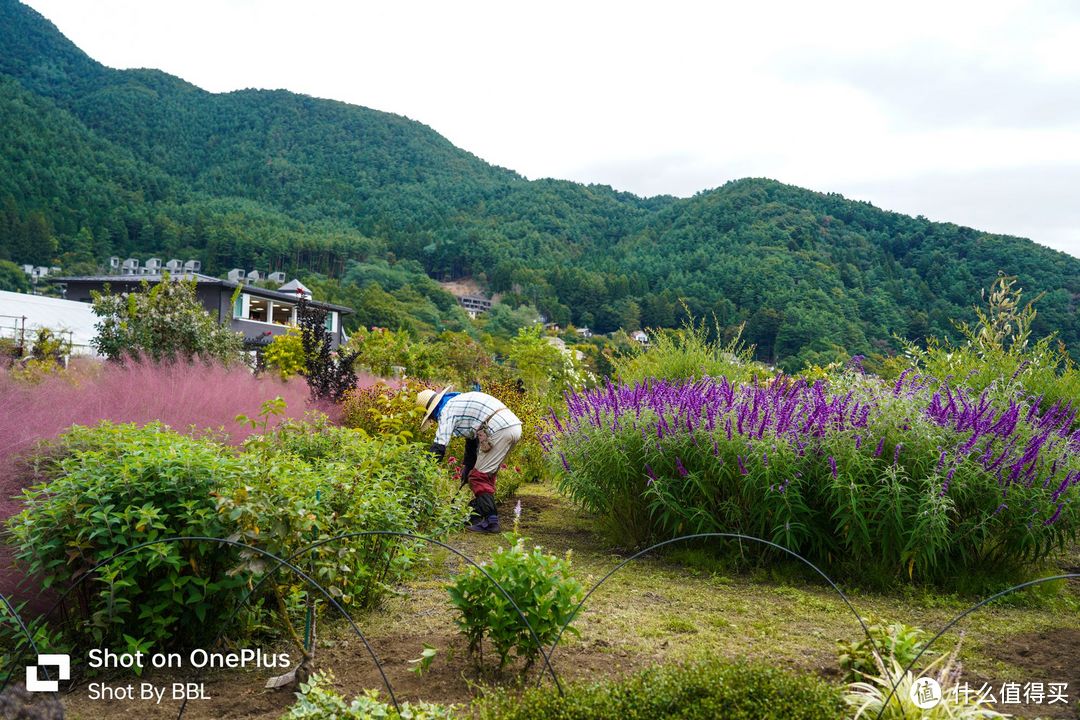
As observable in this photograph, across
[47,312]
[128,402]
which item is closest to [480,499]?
[128,402]

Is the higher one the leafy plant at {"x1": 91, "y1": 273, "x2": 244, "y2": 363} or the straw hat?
the leafy plant at {"x1": 91, "y1": 273, "x2": 244, "y2": 363}

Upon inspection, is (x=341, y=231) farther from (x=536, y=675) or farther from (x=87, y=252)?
(x=536, y=675)

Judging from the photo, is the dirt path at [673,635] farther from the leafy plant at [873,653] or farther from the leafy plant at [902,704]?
the leafy plant at [902,704]

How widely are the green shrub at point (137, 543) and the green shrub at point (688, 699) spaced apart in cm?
143

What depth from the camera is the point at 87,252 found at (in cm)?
6231

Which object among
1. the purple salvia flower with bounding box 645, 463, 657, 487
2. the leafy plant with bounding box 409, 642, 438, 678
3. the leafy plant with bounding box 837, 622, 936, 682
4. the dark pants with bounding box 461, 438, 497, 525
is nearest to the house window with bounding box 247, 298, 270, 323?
the dark pants with bounding box 461, 438, 497, 525

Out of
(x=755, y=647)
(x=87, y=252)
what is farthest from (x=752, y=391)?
(x=87, y=252)

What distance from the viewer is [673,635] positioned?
391cm

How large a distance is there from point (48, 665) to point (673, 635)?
2.94 m

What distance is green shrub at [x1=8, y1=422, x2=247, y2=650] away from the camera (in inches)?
124

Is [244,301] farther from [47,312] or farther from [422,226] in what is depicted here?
[422,226]

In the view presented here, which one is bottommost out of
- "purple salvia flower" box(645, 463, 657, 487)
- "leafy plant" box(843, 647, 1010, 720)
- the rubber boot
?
the rubber boot

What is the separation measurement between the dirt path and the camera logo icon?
0.33ft

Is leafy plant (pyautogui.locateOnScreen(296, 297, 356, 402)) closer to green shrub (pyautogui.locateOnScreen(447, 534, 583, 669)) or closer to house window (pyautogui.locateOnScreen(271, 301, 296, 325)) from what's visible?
green shrub (pyautogui.locateOnScreen(447, 534, 583, 669))
